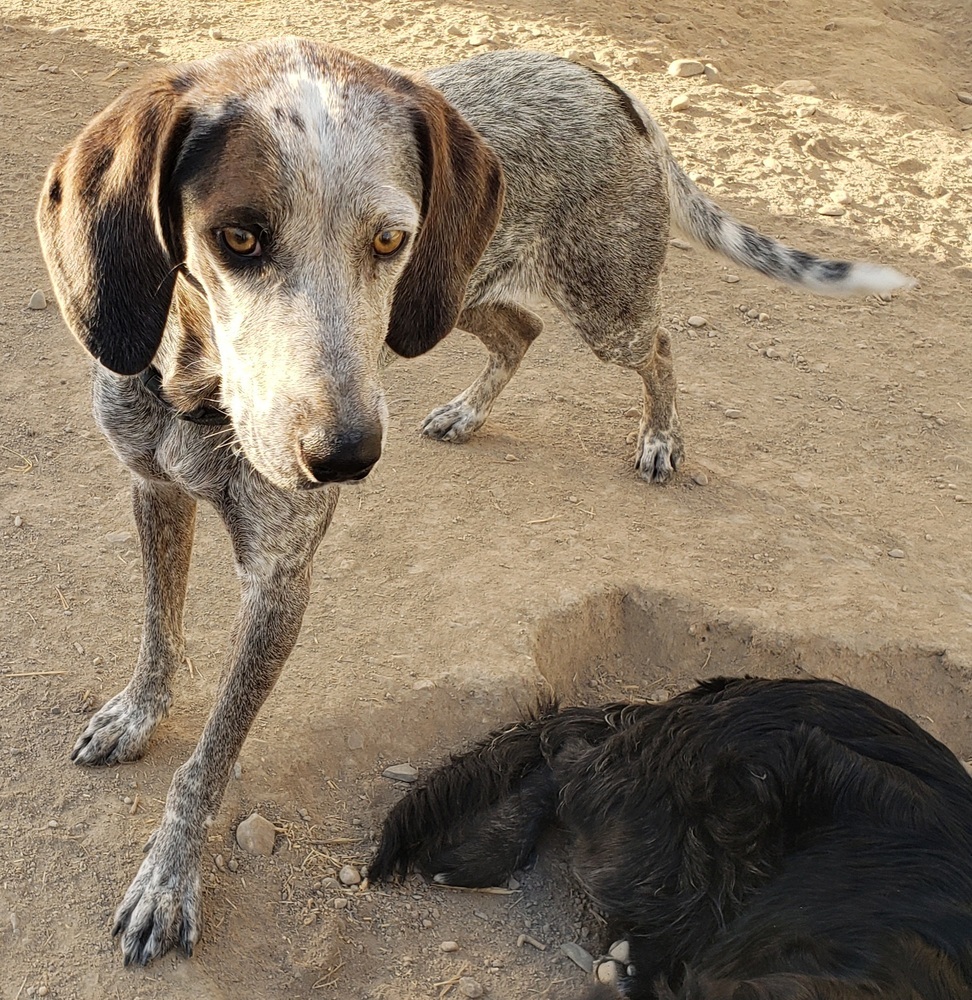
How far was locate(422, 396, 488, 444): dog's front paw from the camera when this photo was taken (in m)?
4.43

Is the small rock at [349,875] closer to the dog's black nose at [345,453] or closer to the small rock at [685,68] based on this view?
the dog's black nose at [345,453]

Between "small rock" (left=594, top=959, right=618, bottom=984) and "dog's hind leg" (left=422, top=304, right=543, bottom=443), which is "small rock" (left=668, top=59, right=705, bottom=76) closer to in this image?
"dog's hind leg" (left=422, top=304, right=543, bottom=443)

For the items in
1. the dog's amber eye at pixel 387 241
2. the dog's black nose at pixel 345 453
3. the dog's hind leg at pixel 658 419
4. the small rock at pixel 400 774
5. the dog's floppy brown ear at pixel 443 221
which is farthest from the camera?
the dog's hind leg at pixel 658 419

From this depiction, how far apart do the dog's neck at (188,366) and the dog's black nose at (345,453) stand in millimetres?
502

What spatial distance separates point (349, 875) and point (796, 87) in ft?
19.8

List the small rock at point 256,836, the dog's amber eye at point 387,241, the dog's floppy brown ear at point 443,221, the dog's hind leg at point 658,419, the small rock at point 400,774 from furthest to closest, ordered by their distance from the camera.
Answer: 1. the dog's hind leg at point 658,419
2. the small rock at point 400,774
3. the small rock at point 256,836
4. the dog's floppy brown ear at point 443,221
5. the dog's amber eye at point 387,241

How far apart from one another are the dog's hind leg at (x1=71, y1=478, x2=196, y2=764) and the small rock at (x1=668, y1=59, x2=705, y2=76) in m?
5.22

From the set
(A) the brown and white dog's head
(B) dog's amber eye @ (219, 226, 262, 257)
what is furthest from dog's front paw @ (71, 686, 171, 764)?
(B) dog's amber eye @ (219, 226, 262, 257)

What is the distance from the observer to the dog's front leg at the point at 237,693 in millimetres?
2686

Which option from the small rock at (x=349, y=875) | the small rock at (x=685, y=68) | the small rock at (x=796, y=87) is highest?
the small rock at (x=685, y=68)

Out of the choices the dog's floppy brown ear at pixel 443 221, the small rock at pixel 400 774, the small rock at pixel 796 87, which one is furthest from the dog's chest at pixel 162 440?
the small rock at pixel 796 87

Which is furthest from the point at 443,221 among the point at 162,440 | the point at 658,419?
the point at 658,419

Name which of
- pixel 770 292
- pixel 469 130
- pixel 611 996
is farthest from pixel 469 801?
pixel 770 292

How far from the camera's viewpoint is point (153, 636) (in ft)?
10.3
